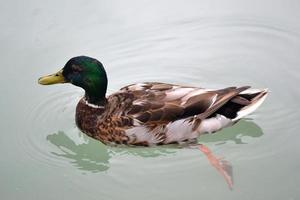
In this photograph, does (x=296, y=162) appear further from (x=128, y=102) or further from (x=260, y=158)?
(x=128, y=102)

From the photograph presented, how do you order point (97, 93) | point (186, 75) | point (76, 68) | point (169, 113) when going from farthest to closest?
point (186, 75)
point (97, 93)
point (76, 68)
point (169, 113)

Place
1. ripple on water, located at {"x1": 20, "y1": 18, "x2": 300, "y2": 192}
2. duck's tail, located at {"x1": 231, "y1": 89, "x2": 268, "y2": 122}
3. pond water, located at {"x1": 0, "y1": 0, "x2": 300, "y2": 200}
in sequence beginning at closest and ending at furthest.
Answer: pond water, located at {"x1": 0, "y1": 0, "x2": 300, "y2": 200} → duck's tail, located at {"x1": 231, "y1": 89, "x2": 268, "y2": 122} → ripple on water, located at {"x1": 20, "y1": 18, "x2": 300, "y2": 192}

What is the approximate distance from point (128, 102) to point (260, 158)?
1.31m

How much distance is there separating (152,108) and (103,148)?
70 cm

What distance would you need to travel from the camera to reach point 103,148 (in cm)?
591

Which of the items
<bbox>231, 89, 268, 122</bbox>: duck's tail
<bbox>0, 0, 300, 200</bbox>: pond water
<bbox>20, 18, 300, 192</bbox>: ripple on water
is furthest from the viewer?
<bbox>20, 18, 300, 192</bbox>: ripple on water

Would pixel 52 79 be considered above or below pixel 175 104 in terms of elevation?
above

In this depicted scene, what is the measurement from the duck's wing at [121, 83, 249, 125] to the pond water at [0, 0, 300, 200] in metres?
0.36

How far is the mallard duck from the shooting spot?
5.58 meters

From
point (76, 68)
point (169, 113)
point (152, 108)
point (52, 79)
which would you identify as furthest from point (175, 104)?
point (52, 79)

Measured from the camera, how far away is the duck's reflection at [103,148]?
5.74 metres

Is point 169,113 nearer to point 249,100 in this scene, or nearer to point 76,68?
point 249,100

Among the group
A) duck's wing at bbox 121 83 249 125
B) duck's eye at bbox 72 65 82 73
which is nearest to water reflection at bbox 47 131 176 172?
duck's wing at bbox 121 83 249 125

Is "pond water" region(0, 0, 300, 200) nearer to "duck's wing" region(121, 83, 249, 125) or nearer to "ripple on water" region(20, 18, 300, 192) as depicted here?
"ripple on water" region(20, 18, 300, 192)
